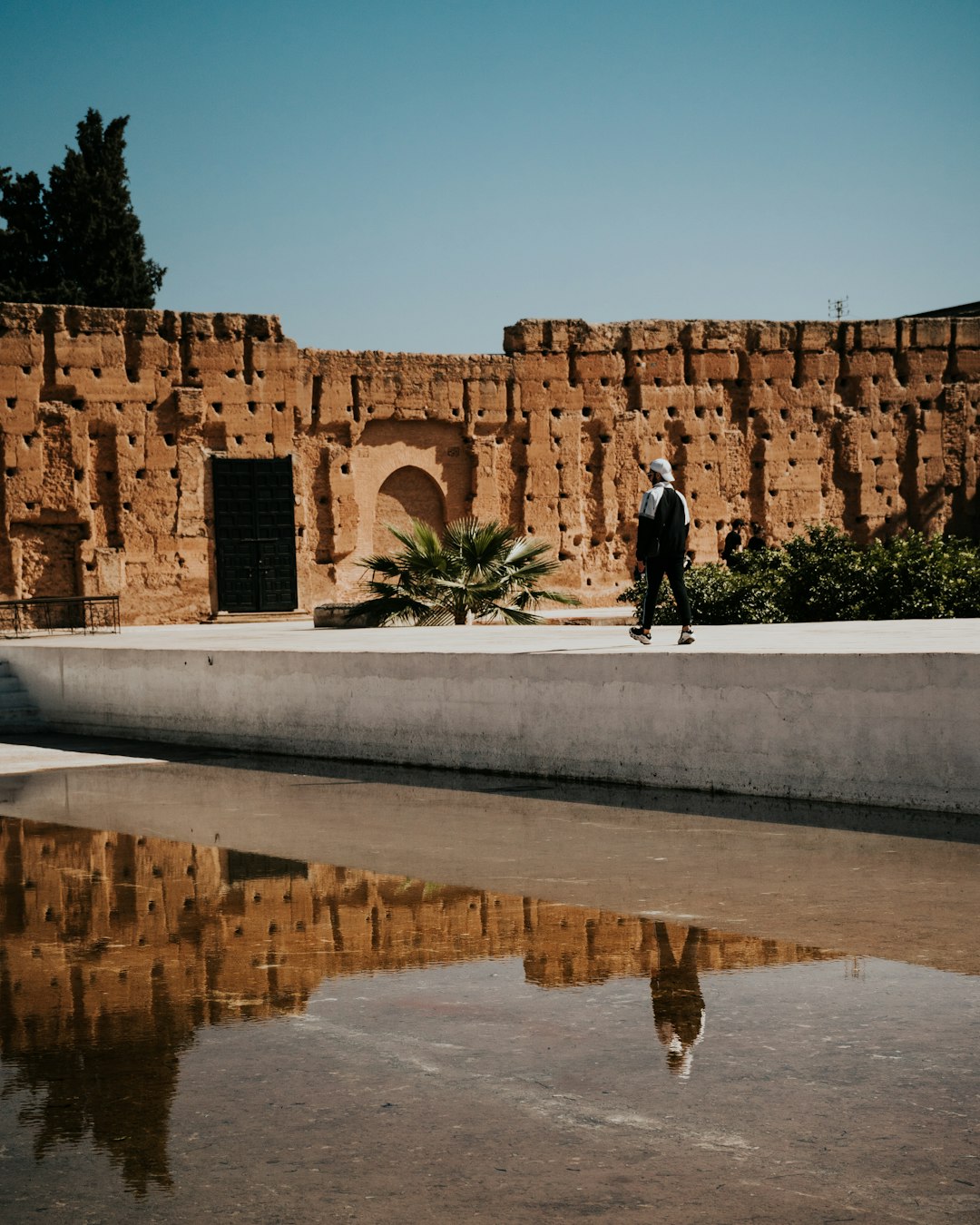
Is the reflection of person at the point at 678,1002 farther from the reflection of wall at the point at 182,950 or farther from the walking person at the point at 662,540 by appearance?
the walking person at the point at 662,540

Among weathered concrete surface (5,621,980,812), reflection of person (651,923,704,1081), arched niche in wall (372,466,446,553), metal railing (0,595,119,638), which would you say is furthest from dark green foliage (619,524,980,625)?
reflection of person (651,923,704,1081)

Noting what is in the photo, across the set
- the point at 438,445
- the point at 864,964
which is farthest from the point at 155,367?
the point at 864,964

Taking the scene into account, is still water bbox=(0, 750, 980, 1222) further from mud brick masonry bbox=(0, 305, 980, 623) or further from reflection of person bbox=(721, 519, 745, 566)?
mud brick masonry bbox=(0, 305, 980, 623)

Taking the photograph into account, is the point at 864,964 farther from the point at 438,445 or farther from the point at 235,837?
the point at 438,445

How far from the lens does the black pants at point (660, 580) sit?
32.9ft

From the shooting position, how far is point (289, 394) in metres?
25.5

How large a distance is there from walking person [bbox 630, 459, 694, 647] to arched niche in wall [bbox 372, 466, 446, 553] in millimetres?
16575

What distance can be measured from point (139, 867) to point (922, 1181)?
14.4ft

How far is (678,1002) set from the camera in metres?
4.34

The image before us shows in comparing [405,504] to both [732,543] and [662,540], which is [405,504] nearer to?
[732,543]

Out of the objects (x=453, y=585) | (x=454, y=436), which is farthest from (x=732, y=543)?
(x=453, y=585)

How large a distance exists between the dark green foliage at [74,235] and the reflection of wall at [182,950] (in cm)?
2906

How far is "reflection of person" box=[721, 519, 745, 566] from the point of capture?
24.1 m

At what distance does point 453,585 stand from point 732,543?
8603mm
